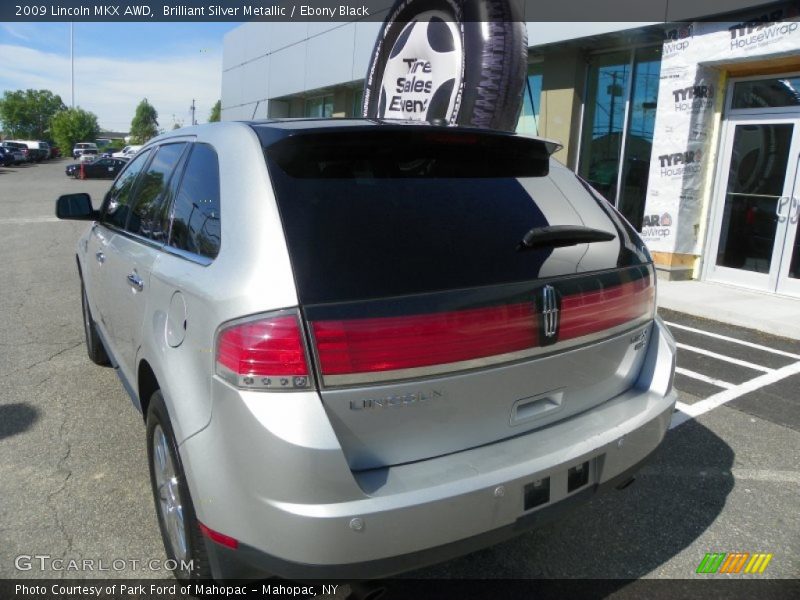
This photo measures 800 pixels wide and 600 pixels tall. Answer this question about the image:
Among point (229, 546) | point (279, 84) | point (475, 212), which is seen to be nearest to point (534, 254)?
point (475, 212)

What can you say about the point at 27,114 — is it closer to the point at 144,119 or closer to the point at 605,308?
the point at 144,119

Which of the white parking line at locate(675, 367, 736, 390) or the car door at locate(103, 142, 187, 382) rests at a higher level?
the car door at locate(103, 142, 187, 382)

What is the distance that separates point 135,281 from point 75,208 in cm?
162

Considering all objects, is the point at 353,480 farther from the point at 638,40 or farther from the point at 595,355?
the point at 638,40

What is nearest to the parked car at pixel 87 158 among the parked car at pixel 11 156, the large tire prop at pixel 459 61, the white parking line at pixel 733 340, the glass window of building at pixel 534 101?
the parked car at pixel 11 156

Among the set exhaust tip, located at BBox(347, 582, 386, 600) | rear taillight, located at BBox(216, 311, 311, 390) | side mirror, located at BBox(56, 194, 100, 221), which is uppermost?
side mirror, located at BBox(56, 194, 100, 221)

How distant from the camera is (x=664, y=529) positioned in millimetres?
2838

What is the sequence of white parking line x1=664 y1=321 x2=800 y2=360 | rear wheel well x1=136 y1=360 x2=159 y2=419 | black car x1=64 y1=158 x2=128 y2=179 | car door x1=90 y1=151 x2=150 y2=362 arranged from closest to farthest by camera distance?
rear wheel well x1=136 y1=360 x2=159 y2=419 < car door x1=90 y1=151 x2=150 y2=362 < white parking line x1=664 y1=321 x2=800 y2=360 < black car x1=64 y1=158 x2=128 y2=179

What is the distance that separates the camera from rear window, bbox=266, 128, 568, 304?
191cm

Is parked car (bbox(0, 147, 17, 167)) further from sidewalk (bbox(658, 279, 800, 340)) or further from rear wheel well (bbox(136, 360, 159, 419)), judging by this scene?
rear wheel well (bbox(136, 360, 159, 419))

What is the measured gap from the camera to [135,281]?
2.80m

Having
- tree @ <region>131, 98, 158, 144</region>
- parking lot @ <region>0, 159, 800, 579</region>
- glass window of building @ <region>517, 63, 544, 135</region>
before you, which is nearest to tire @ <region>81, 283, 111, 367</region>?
parking lot @ <region>0, 159, 800, 579</region>

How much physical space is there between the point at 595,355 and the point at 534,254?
0.46 metres

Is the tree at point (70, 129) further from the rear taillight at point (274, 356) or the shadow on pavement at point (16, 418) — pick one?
the rear taillight at point (274, 356)
